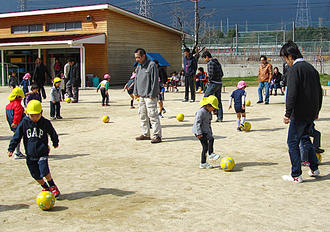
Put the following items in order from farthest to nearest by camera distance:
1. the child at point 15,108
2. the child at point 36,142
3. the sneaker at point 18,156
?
the sneaker at point 18,156, the child at point 15,108, the child at point 36,142

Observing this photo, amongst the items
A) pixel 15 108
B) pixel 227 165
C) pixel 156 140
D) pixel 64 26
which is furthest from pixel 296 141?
pixel 64 26

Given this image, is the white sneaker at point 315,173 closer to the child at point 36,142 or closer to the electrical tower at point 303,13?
the child at point 36,142

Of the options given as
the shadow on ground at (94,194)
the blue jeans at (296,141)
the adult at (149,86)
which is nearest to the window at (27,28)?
the adult at (149,86)

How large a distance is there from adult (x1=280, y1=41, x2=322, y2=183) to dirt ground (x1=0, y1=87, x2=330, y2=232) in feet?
1.62

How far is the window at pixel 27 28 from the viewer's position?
33750 millimetres

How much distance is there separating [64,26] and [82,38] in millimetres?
5277

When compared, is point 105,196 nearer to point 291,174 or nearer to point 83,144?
point 291,174

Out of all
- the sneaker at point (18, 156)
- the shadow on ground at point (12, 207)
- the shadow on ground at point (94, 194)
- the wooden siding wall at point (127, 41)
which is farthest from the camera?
the wooden siding wall at point (127, 41)

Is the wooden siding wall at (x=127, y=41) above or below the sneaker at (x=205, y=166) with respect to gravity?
above

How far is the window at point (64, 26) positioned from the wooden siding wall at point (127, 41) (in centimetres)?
295

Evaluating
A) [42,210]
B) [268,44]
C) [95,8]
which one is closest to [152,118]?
[42,210]

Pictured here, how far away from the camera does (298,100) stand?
6.25 m

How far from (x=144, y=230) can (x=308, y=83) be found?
3.34 metres

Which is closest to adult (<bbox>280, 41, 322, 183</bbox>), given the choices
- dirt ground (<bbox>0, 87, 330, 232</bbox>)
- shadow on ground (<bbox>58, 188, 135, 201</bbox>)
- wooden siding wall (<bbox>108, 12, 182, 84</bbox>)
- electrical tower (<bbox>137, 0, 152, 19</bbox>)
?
dirt ground (<bbox>0, 87, 330, 232</bbox>)
